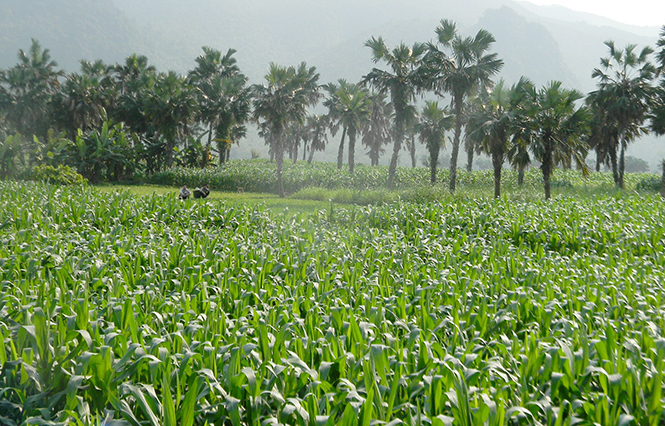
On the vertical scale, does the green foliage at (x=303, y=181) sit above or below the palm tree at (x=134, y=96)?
below

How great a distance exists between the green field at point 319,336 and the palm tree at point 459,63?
21.4 meters

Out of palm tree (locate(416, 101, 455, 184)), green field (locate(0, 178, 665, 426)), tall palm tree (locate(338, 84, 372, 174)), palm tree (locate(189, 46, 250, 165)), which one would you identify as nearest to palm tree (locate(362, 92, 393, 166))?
tall palm tree (locate(338, 84, 372, 174))

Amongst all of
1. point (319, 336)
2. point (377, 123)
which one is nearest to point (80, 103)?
point (377, 123)

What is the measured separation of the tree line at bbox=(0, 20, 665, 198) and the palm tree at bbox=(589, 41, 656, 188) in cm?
10

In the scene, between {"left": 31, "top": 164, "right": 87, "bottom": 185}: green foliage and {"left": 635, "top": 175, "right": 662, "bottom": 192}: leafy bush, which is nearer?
{"left": 31, "top": 164, "right": 87, "bottom": 185}: green foliage

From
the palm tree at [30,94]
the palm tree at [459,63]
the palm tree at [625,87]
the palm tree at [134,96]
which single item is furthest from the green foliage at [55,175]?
the palm tree at [625,87]

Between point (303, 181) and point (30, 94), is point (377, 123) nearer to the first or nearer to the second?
point (303, 181)

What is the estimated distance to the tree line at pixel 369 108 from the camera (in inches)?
995

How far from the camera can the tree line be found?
2527 centimetres

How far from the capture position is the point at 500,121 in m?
25.1

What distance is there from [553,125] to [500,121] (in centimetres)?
267

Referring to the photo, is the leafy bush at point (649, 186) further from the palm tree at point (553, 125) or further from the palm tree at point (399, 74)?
the palm tree at point (399, 74)

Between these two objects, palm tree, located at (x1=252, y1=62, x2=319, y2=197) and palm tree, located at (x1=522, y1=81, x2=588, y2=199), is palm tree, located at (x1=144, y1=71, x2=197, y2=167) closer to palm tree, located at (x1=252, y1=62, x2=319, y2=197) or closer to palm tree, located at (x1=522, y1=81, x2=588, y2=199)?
palm tree, located at (x1=252, y1=62, x2=319, y2=197)

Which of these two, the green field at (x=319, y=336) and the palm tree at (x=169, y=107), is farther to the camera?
the palm tree at (x=169, y=107)
